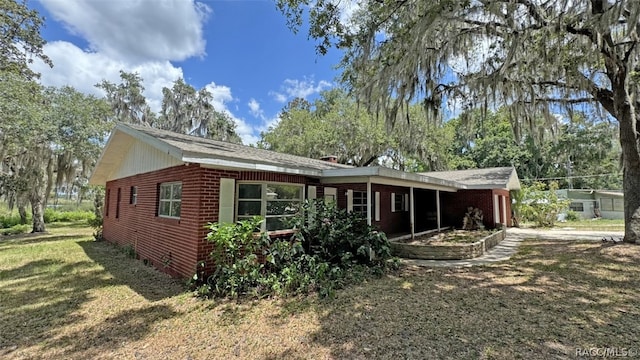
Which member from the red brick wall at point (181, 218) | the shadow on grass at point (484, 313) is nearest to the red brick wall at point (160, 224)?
the red brick wall at point (181, 218)

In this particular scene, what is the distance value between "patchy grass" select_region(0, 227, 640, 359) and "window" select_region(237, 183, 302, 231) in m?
2.01

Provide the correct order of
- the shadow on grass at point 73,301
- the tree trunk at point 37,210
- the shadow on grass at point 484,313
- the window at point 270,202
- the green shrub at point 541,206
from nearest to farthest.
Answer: the shadow on grass at point 484,313 < the shadow on grass at point 73,301 < the window at point 270,202 < the tree trunk at point 37,210 < the green shrub at point 541,206

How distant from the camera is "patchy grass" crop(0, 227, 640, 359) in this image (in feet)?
11.3

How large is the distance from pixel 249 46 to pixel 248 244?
32.8ft

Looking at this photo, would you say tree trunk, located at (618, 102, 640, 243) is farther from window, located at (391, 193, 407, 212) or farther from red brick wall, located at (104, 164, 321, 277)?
red brick wall, located at (104, 164, 321, 277)

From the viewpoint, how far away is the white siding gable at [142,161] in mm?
6993

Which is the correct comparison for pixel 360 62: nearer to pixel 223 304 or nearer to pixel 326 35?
pixel 326 35

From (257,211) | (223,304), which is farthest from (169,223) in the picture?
(223,304)

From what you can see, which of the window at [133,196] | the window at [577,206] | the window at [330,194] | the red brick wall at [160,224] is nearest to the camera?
the red brick wall at [160,224]

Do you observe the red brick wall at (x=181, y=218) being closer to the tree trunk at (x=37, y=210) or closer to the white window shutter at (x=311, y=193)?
the white window shutter at (x=311, y=193)

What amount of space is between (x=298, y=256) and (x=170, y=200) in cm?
334

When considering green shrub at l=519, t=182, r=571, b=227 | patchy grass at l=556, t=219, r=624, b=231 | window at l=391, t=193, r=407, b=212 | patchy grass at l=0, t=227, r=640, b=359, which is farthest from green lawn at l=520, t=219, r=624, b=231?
patchy grass at l=0, t=227, r=640, b=359

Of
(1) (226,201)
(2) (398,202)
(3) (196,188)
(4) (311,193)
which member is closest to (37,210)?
(3) (196,188)

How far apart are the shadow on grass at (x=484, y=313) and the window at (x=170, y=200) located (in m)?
3.67
